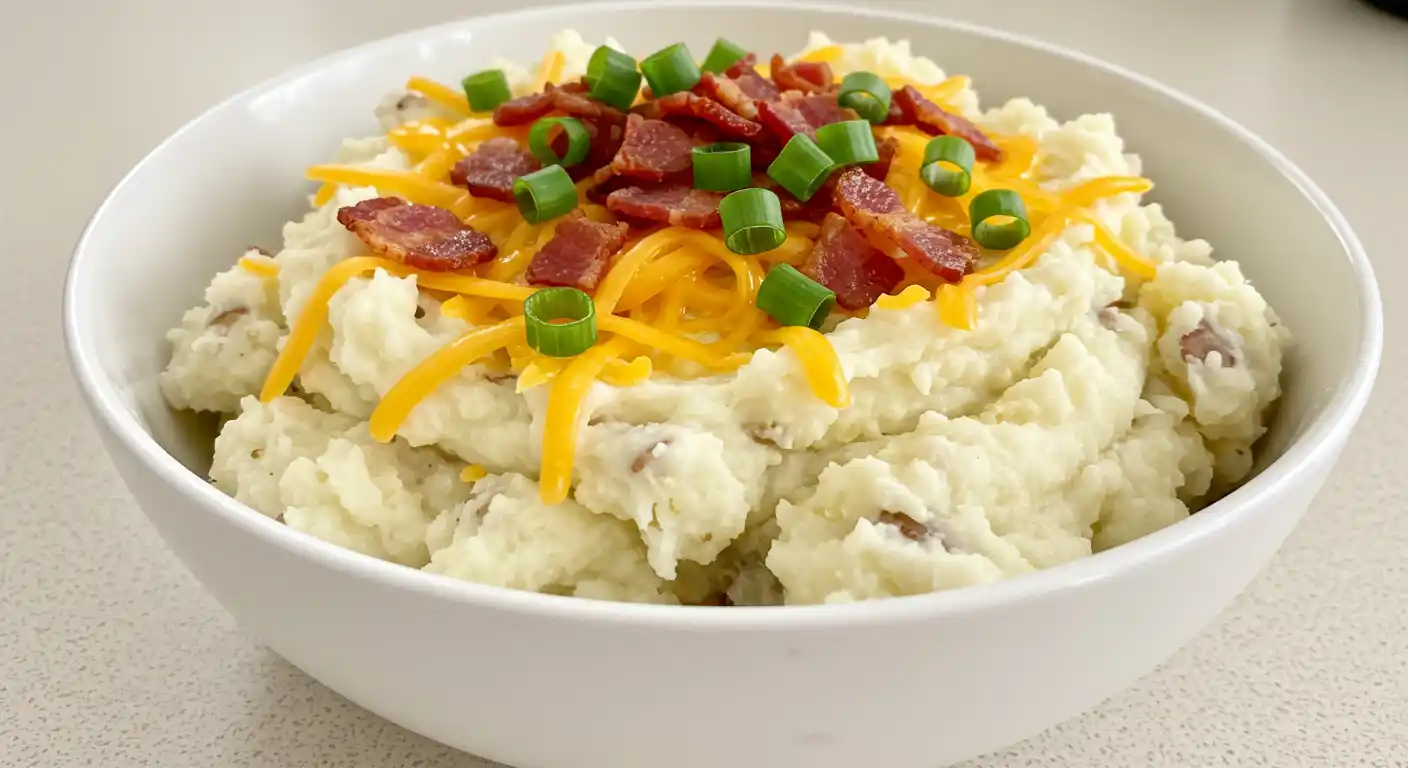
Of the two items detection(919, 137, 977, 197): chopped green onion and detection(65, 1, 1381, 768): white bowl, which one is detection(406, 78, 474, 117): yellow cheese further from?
detection(919, 137, 977, 197): chopped green onion

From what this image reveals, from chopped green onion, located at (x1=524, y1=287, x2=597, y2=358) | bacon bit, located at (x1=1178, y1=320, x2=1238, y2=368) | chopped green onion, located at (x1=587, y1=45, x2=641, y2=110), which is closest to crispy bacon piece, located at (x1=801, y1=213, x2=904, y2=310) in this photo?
chopped green onion, located at (x1=524, y1=287, x2=597, y2=358)

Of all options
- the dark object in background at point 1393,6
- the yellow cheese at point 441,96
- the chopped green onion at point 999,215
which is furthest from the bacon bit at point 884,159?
the dark object in background at point 1393,6

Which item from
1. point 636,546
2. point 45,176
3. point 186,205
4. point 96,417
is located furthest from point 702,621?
point 45,176

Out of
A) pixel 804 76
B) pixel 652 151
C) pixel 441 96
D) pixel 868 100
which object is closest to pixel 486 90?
pixel 441 96

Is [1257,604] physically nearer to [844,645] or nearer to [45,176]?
[844,645]

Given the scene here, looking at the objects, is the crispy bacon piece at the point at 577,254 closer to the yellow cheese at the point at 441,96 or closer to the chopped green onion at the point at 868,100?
the chopped green onion at the point at 868,100

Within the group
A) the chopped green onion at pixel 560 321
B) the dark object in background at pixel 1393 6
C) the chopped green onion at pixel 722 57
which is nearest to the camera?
the chopped green onion at pixel 560 321

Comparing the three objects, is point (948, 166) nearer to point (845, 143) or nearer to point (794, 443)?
point (845, 143)
